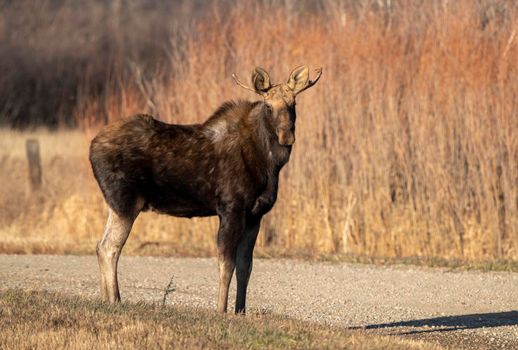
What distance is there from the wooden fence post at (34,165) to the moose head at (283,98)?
1206cm

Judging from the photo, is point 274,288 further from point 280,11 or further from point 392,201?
point 280,11

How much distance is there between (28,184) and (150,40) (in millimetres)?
26879

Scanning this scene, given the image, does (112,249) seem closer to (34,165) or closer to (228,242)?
(228,242)

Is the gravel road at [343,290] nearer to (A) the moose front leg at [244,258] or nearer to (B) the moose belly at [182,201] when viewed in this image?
(A) the moose front leg at [244,258]

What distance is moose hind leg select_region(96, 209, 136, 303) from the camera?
10727 mm

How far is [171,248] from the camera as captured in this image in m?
17.4

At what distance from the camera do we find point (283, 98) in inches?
417

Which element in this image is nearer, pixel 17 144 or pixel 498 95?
pixel 498 95

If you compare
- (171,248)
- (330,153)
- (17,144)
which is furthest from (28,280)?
→ (17,144)

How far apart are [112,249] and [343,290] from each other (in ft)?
12.9

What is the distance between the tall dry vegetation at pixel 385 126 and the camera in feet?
56.1

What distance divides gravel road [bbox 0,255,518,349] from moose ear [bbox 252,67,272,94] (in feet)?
7.24

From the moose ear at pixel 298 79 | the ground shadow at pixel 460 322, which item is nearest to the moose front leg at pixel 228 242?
the moose ear at pixel 298 79

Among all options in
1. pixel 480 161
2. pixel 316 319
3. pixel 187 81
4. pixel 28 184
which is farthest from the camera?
pixel 28 184
